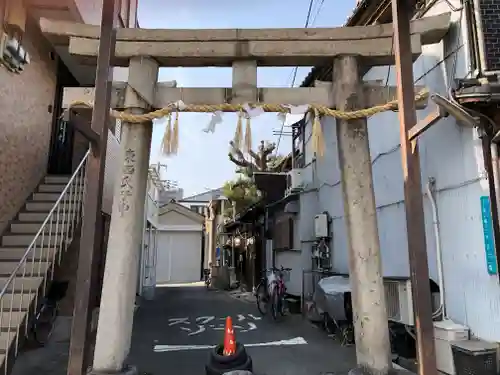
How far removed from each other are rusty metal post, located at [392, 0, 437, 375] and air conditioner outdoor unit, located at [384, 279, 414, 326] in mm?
2835

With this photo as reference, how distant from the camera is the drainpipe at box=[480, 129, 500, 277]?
5.38 m

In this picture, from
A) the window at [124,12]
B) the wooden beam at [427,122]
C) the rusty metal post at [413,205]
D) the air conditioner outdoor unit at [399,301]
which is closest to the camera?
the wooden beam at [427,122]

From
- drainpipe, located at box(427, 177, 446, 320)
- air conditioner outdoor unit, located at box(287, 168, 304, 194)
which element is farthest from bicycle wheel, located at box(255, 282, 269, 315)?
drainpipe, located at box(427, 177, 446, 320)

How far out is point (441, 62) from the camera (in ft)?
22.1

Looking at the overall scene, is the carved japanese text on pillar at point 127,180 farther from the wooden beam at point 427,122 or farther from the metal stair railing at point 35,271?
the wooden beam at point 427,122

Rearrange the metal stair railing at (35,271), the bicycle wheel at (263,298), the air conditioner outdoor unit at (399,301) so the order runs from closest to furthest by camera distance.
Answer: the metal stair railing at (35,271)
the air conditioner outdoor unit at (399,301)
the bicycle wheel at (263,298)

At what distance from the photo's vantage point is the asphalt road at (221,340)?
6965mm

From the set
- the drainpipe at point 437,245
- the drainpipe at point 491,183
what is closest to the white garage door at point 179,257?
the drainpipe at point 437,245

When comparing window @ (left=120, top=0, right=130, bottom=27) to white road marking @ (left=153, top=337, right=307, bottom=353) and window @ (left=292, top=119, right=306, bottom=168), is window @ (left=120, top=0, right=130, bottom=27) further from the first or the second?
white road marking @ (left=153, top=337, right=307, bottom=353)

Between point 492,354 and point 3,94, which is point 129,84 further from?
point 492,354

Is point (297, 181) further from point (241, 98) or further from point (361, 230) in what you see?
point (361, 230)

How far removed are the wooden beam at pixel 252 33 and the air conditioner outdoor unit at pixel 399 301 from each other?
412 centimetres

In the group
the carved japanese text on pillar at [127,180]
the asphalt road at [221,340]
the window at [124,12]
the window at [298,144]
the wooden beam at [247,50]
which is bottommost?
the asphalt road at [221,340]

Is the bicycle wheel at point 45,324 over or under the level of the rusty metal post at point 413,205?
under
